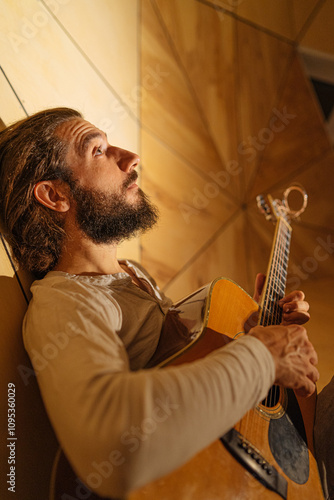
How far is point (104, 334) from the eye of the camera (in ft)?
2.71

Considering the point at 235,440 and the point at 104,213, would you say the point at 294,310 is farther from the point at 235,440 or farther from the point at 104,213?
the point at 104,213

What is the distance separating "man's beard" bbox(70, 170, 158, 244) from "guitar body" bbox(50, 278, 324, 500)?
1.10 feet

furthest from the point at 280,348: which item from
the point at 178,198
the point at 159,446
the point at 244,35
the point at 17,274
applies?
the point at 244,35

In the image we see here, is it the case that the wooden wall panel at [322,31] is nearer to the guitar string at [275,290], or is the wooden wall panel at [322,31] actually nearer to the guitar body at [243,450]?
the guitar string at [275,290]

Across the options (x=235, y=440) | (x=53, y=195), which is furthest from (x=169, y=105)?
(x=235, y=440)

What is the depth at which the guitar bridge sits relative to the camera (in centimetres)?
79

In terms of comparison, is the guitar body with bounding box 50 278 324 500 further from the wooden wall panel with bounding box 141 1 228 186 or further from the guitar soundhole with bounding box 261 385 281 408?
the wooden wall panel with bounding box 141 1 228 186

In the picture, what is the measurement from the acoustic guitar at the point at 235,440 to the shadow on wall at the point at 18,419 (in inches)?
5.7

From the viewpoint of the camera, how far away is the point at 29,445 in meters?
1.01

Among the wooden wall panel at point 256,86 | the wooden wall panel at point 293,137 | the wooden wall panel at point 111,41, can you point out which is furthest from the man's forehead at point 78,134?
the wooden wall panel at point 293,137

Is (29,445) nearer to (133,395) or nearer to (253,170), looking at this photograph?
(133,395)

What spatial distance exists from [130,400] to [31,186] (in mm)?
872

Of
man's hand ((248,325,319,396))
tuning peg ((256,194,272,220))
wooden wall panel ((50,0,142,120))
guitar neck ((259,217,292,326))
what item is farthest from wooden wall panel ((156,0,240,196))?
man's hand ((248,325,319,396))

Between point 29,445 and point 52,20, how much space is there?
5.32 ft
